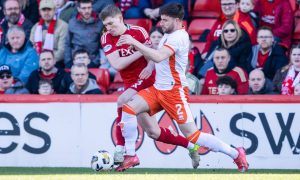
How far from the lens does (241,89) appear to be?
50.4ft

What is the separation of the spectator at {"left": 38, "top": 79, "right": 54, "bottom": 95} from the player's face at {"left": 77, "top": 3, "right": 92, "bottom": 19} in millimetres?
1466

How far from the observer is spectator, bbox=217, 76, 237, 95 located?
48.9 feet

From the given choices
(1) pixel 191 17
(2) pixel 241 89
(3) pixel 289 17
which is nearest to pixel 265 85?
(2) pixel 241 89

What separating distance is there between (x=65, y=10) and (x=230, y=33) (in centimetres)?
295

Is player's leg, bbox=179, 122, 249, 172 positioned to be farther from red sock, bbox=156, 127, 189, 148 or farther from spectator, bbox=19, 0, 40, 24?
spectator, bbox=19, 0, 40, 24

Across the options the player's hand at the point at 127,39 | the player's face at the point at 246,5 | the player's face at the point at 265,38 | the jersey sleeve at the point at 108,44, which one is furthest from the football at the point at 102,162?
the player's face at the point at 246,5

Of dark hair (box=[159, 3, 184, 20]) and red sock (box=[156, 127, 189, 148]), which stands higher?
dark hair (box=[159, 3, 184, 20])

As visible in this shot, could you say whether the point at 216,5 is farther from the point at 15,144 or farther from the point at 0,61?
the point at 15,144

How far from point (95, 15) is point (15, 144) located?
10.4 feet

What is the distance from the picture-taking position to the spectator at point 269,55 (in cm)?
1573

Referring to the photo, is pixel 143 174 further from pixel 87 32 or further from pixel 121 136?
pixel 87 32

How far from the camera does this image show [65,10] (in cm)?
1752

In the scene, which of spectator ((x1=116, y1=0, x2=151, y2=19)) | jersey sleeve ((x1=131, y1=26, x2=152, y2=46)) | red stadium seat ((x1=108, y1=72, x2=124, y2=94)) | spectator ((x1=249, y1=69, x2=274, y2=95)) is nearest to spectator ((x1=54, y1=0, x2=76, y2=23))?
spectator ((x1=116, y1=0, x2=151, y2=19))

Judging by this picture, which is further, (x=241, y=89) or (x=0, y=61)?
(x=0, y=61)
